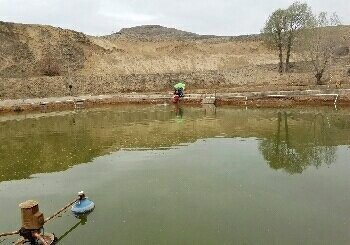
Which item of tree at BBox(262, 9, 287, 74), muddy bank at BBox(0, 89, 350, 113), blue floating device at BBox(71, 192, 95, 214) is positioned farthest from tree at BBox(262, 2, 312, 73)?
blue floating device at BBox(71, 192, 95, 214)

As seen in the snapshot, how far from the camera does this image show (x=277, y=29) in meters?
51.6

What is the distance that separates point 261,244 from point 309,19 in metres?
45.6

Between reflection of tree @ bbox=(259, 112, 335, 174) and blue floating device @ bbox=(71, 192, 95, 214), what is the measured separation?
30.0ft

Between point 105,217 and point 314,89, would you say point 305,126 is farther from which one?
point 105,217

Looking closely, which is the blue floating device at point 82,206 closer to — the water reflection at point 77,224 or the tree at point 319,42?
the water reflection at point 77,224

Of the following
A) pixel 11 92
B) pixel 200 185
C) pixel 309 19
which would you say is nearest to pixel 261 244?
pixel 200 185

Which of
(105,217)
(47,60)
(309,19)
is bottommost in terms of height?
(105,217)

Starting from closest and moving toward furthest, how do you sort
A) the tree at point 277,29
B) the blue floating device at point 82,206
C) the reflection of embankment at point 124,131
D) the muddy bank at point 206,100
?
the blue floating device at point 82,206, the reflection of embankment at point 124,131, the muddy bank at point 206,100, the tree at point 277,29

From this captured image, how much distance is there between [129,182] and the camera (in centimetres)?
1612

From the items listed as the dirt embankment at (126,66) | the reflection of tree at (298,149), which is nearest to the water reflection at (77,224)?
the reflection of tree at (298,149)

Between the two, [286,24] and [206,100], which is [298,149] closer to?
[206,100]

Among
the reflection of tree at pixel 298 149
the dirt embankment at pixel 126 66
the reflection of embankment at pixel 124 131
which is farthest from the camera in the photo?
the dirt embankment at pixel 126 66

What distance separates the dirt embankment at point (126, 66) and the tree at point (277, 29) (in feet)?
10.7

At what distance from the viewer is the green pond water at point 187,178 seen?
448 inches
